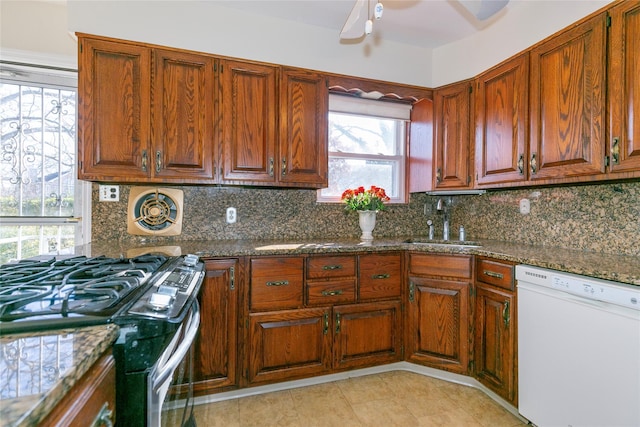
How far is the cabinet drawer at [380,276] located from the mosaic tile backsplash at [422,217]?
577 millimetres

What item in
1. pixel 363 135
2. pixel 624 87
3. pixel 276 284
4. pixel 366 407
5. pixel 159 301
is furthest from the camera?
pixel 363 135

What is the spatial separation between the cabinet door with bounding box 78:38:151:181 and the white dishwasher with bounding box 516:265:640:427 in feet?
7.84

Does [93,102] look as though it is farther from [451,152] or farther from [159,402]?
[451,152]

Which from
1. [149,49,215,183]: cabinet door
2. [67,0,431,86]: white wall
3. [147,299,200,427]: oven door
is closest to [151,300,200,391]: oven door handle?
[147,299,200,427]: oven door

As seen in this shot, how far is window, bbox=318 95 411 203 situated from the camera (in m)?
2.70

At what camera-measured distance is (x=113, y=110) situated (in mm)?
1927

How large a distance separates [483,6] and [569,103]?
2.78 ft

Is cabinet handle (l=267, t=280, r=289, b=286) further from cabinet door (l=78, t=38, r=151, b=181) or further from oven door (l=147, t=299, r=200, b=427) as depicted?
cabinet door (l=78, t=38, r=151, b=181)

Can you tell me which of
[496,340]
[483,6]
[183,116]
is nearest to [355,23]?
[483,6]

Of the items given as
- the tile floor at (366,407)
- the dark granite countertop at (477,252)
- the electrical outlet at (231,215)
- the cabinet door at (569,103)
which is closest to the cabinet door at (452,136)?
the cabinet door at (569,103)

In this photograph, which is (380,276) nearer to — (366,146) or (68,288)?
(366,146)

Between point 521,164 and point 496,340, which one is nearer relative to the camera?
point 496,340

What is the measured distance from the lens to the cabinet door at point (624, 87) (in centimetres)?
147

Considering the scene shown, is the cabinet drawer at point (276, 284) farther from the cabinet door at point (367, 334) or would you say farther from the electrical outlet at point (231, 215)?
the electrical outlet at point (231, 215)
